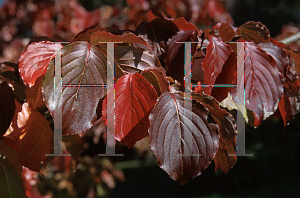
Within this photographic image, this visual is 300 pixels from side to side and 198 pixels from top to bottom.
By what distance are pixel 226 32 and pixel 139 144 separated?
371cm

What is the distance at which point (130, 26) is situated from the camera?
2.09 metres

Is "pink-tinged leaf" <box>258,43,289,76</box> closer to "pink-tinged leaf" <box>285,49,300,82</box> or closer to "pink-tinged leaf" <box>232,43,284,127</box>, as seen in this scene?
"pink-tinged leaf" <box>232,43,284,127</box>

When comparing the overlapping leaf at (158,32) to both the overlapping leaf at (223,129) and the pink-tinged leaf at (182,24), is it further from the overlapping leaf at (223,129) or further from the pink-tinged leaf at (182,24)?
the overlapping leaf at (223,129)

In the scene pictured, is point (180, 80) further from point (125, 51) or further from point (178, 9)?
point (178, 9)

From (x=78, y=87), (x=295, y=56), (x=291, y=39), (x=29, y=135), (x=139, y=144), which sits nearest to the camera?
(x=78, y=87)

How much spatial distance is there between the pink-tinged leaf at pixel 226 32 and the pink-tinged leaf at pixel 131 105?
29 centimetres

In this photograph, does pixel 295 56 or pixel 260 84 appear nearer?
pixel 260 84

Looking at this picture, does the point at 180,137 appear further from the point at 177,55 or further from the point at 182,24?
the point at 182,24

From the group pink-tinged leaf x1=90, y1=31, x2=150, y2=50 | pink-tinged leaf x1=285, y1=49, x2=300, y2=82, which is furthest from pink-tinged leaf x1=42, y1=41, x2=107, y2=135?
pink-tinged leaf x1=285, y1=49, x2=300, y2=82

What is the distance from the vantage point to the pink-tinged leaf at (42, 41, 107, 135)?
0.47m

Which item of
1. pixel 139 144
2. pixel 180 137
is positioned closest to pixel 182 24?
pixel 180 137

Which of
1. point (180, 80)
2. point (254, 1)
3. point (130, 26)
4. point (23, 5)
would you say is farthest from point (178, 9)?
point (254, 1)

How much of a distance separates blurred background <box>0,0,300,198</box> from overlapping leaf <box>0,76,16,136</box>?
29cm

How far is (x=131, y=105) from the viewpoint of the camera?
1.68 ft
